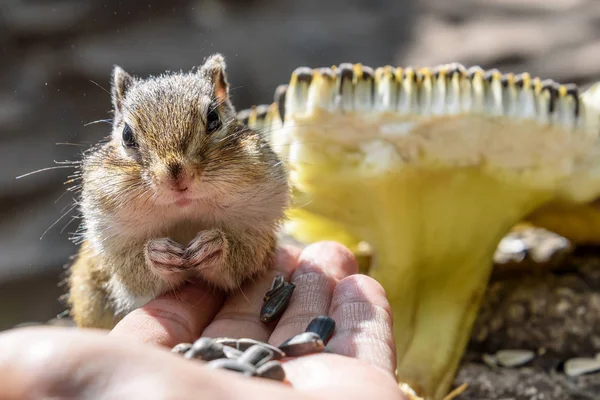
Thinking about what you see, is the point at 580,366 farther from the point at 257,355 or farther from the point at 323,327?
the point at 257,355

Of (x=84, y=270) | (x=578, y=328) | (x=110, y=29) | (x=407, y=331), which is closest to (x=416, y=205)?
(x=407, y=331)

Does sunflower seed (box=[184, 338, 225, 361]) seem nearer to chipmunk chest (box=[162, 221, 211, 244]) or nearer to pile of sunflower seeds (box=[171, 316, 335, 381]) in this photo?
pile of sunflower seeds (box=[171, 316, 335, 381])

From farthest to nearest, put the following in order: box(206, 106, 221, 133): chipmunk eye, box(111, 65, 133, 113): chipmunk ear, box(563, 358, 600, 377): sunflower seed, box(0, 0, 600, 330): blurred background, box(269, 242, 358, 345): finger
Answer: box(0, 0, 600, 330): blurred background → box(563, 358, 600, 377): sunflower seed → box(111, 65, 133, 113): chipmunk ear → box(206, 106, 221, 133): chipmunk eye → box(269, 242, 358, 345): finger

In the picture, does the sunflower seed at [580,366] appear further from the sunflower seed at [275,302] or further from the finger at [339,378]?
the finger at [339,378]

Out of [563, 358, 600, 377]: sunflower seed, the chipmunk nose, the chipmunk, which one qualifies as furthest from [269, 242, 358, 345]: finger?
[563, 358, 600, 377]: sunflower seed

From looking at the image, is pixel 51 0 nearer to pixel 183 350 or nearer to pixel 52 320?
pixel 52 320

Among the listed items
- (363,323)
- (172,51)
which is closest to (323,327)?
(363,323)
